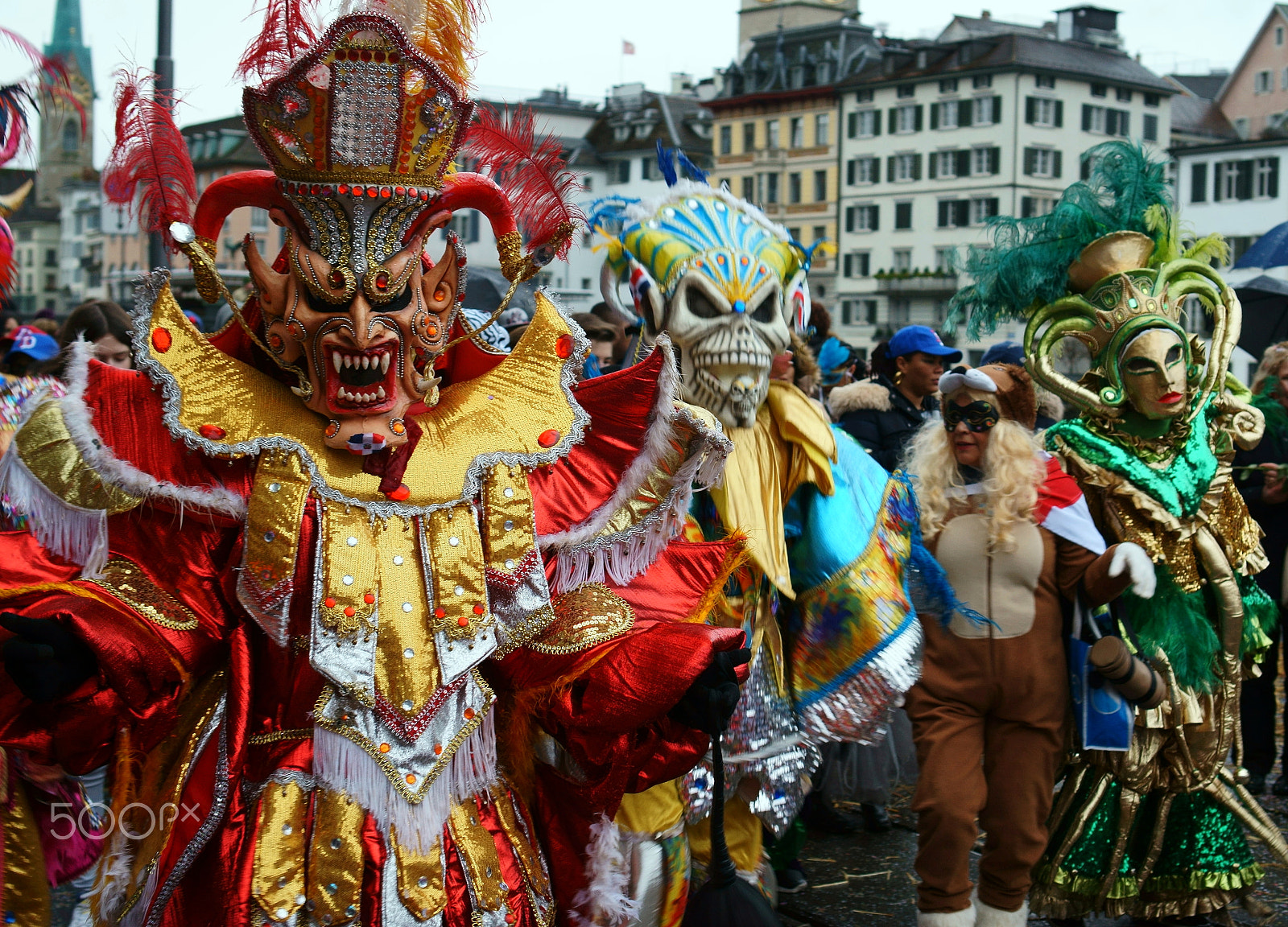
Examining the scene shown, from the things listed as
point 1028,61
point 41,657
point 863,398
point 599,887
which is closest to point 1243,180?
point 1028,61

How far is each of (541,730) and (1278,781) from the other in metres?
4.81

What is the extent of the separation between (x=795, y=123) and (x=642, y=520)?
56731 mm

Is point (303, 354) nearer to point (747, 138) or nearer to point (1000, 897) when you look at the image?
point (1000, 897)

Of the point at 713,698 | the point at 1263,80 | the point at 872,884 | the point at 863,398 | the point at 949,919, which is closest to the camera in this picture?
the point at 713,698

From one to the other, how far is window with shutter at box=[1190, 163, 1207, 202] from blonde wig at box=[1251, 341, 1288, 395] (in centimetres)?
4104

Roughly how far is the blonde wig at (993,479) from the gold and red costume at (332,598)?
1.87 m

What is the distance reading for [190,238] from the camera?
271 centimetres

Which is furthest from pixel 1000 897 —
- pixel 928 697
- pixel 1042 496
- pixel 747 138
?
pixel 747 138

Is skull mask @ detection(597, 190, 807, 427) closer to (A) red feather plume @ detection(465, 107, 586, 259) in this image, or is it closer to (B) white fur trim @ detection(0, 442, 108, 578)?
(A) red feather plume @ detection(465, 107, 586, 259)

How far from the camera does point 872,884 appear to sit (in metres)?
5.27

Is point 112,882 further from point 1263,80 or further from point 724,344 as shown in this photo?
point 1263,80

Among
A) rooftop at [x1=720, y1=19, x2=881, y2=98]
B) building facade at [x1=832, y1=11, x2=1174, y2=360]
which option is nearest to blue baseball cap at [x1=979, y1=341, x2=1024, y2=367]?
building facade at [x1=832, y1=11, x2=1174, y2=360]

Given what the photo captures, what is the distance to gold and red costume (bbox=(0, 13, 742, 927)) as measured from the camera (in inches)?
100
